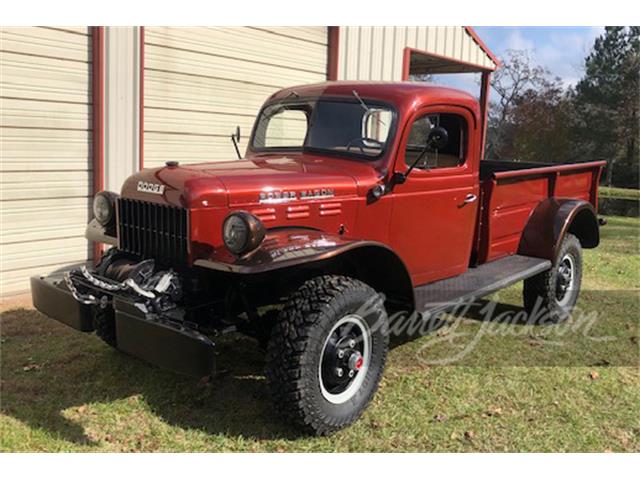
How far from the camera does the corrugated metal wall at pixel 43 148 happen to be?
5801mm

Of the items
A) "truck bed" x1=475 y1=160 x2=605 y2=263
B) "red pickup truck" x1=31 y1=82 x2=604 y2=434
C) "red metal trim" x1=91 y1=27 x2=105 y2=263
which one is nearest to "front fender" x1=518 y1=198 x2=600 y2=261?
"truck bed" x1=475 y1=160 x2=605 y2=263

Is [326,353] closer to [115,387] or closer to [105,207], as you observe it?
[115,387]

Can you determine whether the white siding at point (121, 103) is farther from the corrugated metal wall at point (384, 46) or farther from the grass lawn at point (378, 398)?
the corrugated metal wall at point (384, 46)

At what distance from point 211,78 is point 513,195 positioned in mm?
3870

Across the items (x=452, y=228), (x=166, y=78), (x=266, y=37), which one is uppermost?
(x=266, y=37)

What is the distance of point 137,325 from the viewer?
3.21 metres

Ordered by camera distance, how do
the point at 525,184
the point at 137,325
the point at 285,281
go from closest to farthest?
the point at 137,325 → the point at 285,281 → the point at 525,184

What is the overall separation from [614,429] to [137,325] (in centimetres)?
281

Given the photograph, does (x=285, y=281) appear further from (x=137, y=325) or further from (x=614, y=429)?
(x=614, y=429)

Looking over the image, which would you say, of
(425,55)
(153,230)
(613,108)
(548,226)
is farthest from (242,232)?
(613,108)

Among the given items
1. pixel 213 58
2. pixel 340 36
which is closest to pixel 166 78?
pixel 213 58

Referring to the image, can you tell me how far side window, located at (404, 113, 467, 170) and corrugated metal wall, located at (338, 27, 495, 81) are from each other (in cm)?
412

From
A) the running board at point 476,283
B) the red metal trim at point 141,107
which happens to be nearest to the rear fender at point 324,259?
the running board at point 476,283

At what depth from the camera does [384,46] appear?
Result: 922cm
